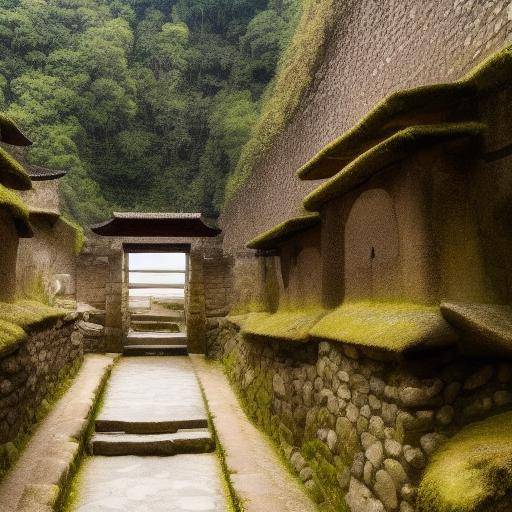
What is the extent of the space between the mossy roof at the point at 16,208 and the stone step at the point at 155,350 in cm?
686

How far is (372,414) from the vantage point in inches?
138

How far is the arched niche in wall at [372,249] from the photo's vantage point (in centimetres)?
383

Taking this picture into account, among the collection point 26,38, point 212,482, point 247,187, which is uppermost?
point 26,38

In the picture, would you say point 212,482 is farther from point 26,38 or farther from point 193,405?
point 26,38

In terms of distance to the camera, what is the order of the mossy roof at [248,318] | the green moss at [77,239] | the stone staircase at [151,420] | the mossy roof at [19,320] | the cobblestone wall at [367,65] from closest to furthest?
the cobblestone wall at [367,65] → the mossy roof at [19,320] → the stone staircase at [151,420] → the mossy roof at [248,318] → the green moss at [77,239]

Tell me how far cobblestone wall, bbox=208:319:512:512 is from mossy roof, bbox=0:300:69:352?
2.69 metres

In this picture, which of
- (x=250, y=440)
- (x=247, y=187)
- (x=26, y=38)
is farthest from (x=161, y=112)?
(x=250, y=440)

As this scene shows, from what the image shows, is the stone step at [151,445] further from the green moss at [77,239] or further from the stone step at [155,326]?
the stone step at [155,326]

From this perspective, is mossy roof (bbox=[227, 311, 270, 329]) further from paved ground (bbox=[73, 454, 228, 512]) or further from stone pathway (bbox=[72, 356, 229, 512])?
paved ground (bbox=[73, 454, 228, 512])

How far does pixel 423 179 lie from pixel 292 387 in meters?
2.89

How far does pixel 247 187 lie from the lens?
14109mm

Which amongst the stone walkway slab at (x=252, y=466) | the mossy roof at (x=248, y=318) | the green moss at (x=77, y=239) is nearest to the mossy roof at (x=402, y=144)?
the stone walkway slab at (x=252, y=466)

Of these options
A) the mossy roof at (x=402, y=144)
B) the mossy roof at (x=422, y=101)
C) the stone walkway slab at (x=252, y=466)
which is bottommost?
the stone walkway slab at (x=252, y=466)

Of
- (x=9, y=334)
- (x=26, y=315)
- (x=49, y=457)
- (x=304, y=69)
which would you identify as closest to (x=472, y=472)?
(x=9, y=334)
